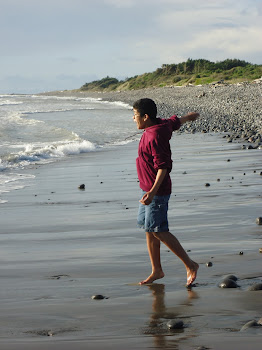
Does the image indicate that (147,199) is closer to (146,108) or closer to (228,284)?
(146,108)

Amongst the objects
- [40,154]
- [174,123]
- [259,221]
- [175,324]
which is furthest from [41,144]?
[175,324]

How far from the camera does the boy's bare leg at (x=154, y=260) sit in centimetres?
501

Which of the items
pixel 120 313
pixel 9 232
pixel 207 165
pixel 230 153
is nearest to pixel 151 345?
pixel 120 313

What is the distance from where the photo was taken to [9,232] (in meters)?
7.41

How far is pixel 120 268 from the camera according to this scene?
5.46 meters

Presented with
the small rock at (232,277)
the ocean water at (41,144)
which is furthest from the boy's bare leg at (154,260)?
the ocean water at (41,144)

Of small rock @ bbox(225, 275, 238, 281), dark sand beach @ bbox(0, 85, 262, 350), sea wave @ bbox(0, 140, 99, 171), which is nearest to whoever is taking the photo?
dark sand beach @ bbox(0, 85, 262, 350)

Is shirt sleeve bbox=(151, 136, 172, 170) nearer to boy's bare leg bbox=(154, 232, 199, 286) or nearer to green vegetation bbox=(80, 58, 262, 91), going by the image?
boy's bare leg bbox=(154, 232, 199, 286)

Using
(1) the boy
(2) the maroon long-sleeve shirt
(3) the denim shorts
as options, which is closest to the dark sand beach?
(1) the boy

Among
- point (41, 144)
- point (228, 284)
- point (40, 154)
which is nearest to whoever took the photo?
point (228, 284)

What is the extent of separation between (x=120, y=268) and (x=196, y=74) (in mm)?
93615

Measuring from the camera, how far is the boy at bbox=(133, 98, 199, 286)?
16.2 feet

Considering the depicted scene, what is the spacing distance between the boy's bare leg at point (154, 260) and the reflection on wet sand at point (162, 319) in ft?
0.24

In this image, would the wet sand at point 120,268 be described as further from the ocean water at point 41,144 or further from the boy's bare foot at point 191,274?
the ocean water at point 41,144
